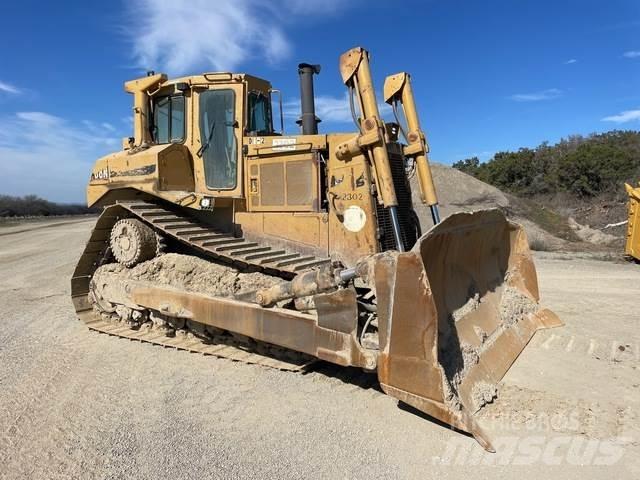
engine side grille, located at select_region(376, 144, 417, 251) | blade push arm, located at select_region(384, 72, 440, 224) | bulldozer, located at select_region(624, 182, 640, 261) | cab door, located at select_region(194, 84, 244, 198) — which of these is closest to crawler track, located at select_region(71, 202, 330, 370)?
cab door, located at select_region(194, 84, 244, 198)

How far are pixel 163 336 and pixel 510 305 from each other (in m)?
3.86

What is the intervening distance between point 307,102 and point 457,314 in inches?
127

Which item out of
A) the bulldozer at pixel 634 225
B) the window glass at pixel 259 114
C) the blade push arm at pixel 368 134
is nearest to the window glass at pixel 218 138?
the window glass at pixel 259 114

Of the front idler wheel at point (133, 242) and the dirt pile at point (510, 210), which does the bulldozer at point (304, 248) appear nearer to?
the front idler wheel at point (133, 242)

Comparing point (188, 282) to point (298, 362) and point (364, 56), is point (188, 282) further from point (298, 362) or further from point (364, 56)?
point (364, 56)

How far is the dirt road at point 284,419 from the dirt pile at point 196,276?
758 mm

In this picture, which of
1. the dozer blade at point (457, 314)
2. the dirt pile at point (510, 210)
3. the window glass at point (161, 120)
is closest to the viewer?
the dozer blade at point (457, 314)

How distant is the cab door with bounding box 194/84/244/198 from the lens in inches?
228

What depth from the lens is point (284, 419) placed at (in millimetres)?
3936

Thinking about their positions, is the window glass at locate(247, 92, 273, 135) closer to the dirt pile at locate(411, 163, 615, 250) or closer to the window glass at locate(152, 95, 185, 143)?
the window glass at locate(152, 95, 185, 143)

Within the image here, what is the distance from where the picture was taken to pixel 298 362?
16.3 ft

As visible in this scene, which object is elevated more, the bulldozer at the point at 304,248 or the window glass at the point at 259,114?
the window glass at the point at 259,114

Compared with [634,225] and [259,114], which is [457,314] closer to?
[259,114]

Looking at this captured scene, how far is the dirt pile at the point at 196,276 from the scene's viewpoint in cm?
523
